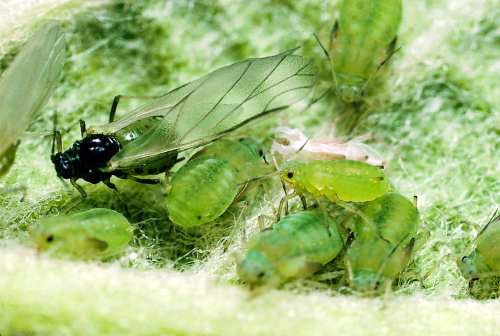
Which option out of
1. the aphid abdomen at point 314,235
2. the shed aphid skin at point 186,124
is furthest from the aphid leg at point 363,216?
the shed aphid skin at point 186,124

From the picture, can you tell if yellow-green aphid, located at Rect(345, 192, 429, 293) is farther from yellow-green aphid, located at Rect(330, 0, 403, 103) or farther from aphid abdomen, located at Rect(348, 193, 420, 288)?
yellow-green aphid, located at Rect(330, 0, 403, 103)

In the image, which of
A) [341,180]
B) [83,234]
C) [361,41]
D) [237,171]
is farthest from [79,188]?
[361,41]

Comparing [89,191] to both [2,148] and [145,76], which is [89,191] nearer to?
[2,148]

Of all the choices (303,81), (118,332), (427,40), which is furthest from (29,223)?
(427,40)

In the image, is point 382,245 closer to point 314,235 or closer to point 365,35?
point 314,235

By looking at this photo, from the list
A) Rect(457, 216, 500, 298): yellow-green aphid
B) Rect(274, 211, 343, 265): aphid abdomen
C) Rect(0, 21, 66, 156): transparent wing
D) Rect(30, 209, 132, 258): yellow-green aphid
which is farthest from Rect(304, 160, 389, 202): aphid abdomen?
Rect(0, 21, 66, 156): transparent wing
